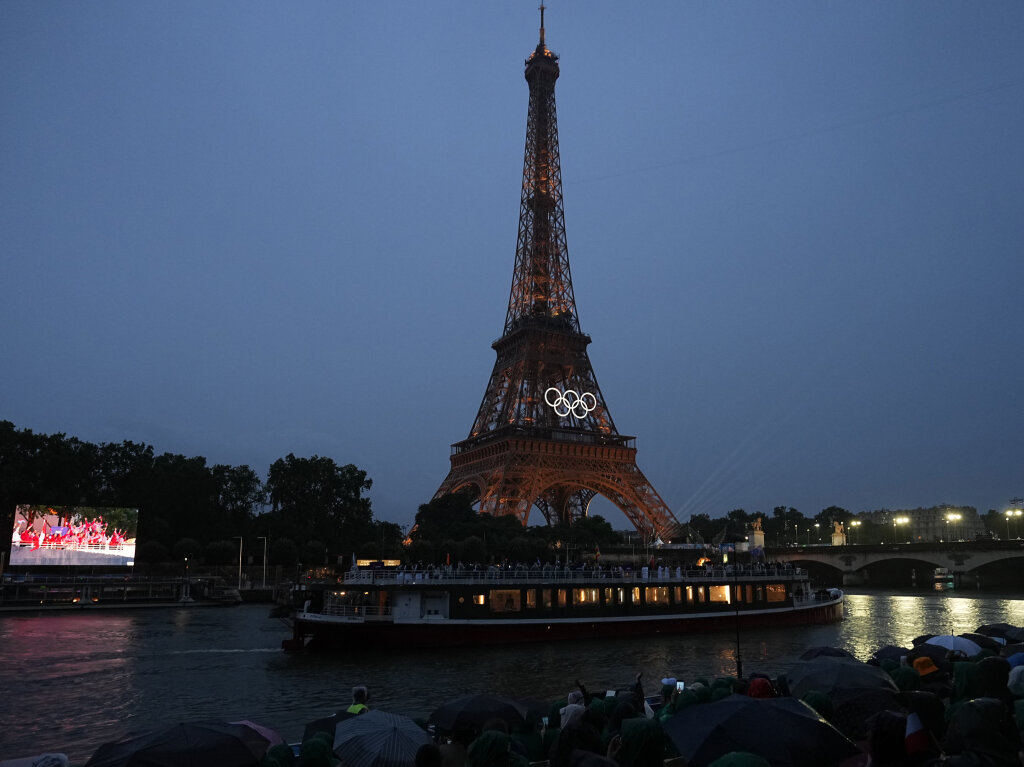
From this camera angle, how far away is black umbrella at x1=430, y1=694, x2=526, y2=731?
1311cm

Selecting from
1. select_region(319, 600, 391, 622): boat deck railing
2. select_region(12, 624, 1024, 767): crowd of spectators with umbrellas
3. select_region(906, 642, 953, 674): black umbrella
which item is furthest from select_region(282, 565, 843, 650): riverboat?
select_region(12, 624, 1024, 767): crowd of spectators with umbrellas

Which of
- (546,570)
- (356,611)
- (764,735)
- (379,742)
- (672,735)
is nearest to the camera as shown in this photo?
(764,735)

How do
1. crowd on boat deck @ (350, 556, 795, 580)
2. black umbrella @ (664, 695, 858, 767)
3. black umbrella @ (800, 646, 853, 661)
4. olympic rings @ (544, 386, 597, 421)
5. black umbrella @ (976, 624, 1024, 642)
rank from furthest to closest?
olympic rings @ (544, 386, 597, 421) < crowd on boat deck @ (350, 556, 795, 580) < black umbrella @ (976, 624, 1024, 642) < black umbrella @ (800, 646, 853, 661) < black umbrella @ (664, 695, 858, 767)

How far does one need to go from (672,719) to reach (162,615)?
56.6 metres

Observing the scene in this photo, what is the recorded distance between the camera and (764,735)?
967 cm

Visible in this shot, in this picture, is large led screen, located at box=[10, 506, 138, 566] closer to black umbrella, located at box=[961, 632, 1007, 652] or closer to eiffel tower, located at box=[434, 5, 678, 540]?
eiffel tower, located at box=[434, 5, 678, 540]

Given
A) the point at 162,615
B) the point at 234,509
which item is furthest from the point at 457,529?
the point at 234,509

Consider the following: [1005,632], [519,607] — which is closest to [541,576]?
[519,607]

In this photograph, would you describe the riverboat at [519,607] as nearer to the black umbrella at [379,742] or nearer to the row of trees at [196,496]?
the black umbrella at [379,742]

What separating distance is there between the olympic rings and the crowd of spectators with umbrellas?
7058 centimetres

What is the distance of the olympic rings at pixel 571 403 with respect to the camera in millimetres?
86250

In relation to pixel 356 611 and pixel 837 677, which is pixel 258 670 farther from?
pixel 837 677

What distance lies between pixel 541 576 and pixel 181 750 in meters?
34.2

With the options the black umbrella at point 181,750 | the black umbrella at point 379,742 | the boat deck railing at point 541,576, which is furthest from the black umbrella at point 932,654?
the black umbrella at point 181,750
